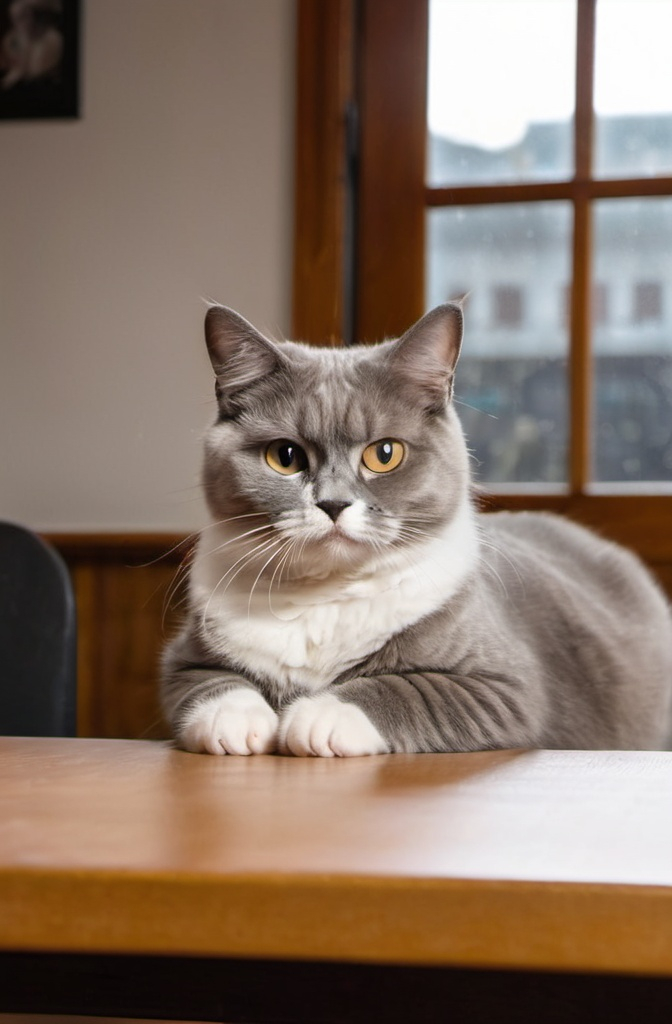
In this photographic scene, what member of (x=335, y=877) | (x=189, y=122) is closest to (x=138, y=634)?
(x=189, y=122)

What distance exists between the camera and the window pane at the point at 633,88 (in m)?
1.87

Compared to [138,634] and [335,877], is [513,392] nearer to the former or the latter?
[138,634]

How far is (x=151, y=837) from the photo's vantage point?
0.52 meters

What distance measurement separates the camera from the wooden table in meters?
0.42

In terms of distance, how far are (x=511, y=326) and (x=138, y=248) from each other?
728mm

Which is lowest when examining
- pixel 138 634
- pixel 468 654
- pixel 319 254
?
pixel 138 634

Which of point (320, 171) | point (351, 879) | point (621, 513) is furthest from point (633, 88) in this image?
point (351, 879)

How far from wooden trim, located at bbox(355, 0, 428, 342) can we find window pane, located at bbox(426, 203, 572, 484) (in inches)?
2.3

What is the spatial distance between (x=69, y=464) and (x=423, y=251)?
2.59 ft

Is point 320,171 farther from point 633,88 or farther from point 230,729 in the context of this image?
point 230,729

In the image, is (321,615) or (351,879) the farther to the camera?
(321,615)

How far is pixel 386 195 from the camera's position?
6.36 feet

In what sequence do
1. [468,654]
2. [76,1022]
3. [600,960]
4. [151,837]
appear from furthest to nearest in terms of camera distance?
[468,654] < [76,1022] < [151,837] < [600,960]

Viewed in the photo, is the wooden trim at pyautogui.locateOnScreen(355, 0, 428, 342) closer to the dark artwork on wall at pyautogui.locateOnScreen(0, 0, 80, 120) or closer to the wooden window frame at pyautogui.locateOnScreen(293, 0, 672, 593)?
the wooden window frame at pyautogui.locateOnScreen(293, 0, 672, 593)
